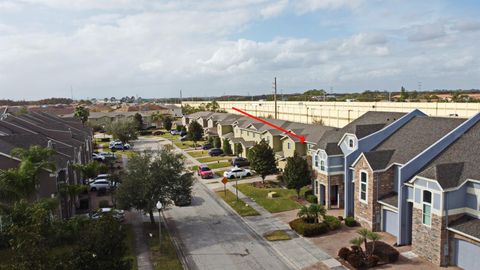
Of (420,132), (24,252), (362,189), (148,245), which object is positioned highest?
(420,132)

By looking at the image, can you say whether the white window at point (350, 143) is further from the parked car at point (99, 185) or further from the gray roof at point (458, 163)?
the parked car at point (99, 185)

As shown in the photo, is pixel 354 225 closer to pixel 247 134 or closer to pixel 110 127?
pixel 247 134

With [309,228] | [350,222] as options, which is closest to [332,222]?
[350,222]

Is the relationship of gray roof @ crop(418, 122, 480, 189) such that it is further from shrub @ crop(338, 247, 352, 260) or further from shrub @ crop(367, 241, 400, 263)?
shrub @ crop(338, 247, 352, 260)

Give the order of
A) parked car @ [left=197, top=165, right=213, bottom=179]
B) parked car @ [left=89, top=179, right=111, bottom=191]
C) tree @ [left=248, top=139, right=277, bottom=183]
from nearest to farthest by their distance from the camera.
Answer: tree @ [left=248, top=139, right=277, bottom=183], parked car @ [left=89, top=179, right=111, bottom=191], parked car @ [left=197, top=165, right=213, bottom=179]

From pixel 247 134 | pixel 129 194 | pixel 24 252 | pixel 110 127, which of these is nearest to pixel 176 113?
pixel 110 127

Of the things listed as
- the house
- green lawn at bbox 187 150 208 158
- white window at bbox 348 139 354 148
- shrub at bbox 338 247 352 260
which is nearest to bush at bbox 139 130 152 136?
green lawn at bbox 187 150 208 158

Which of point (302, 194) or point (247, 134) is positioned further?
point (247, 134)
